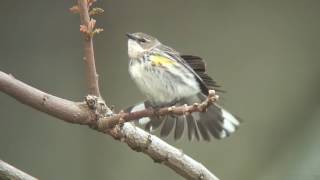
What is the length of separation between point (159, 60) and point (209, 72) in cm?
123

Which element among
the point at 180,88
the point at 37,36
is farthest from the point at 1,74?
the point at 37,36

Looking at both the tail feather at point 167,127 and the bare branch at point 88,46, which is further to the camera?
the tail feather at point 167,127

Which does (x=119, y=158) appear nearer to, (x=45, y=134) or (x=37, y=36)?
(x=45, y=134)

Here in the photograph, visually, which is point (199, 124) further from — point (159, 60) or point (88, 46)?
point (88, 46)

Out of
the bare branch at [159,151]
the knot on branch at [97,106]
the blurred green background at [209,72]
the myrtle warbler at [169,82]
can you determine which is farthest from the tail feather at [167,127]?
the blurred green background at [209,72]

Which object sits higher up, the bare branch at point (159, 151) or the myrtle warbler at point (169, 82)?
the myrtle warbler at point (169, 82)

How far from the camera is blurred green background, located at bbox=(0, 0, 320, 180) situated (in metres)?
3.01

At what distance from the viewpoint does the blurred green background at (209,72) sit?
301 centimetres

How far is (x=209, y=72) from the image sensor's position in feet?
10.1

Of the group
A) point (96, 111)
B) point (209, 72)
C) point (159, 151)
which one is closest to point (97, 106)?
point (96, 111)

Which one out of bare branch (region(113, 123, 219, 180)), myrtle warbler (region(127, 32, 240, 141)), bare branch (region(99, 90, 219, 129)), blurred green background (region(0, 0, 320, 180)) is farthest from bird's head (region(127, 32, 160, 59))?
blurred green background (region(0, 0, 320, 180))

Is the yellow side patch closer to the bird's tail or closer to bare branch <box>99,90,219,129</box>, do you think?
the bird's tail

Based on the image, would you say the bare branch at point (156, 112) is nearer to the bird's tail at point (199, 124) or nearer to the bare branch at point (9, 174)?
the bare branch at point (9, 174)

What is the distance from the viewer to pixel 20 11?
296 centimetres
